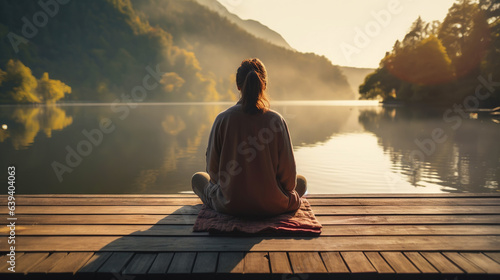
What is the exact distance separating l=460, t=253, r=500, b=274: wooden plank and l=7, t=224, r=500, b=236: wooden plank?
15.6 inches

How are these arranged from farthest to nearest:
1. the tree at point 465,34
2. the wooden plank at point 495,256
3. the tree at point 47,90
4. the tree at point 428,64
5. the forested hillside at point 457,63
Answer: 1. the tree at point 47,90
2. the tree at point 428,64
3. the tree at point 465,34
4. the forested hillside at point 457,63
5. the wooden plank at point 495,256

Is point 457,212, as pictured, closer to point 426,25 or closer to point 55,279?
point 55,279

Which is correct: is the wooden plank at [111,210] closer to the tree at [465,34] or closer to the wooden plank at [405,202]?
the wooden plank at [405,202]

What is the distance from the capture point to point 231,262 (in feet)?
7.70

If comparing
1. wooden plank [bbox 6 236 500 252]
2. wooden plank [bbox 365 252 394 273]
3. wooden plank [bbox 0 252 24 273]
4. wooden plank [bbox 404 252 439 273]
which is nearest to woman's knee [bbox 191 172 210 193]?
wooden plank [bbox 6 236 500 252]

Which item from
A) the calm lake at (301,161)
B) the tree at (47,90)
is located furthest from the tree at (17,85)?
the calm lake at (301,161)

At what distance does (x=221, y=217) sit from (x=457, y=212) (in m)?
2.30

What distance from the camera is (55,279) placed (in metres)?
2.28

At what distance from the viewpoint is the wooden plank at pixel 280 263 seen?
2.25 m

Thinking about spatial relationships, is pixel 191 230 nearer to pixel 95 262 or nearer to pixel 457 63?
pixel 95 262

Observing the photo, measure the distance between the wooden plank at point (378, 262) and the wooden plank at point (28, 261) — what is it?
2.27 meters

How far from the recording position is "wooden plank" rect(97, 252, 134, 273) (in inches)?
89.7

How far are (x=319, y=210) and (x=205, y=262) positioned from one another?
1.48m

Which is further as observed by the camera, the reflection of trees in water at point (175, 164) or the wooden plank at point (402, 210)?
the reflection of trees in water at point (175, 164)
